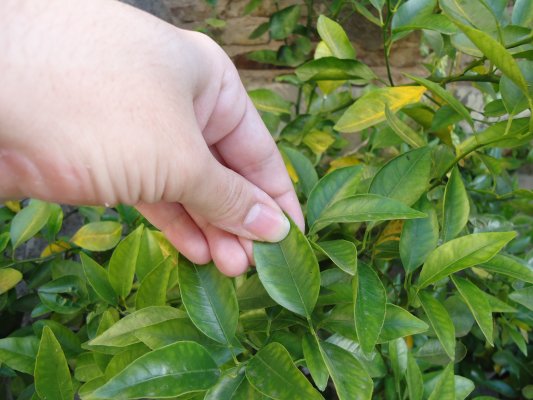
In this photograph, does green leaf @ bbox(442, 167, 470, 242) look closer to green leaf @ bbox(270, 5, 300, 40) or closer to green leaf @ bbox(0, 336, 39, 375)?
green leaf @ bbox(0, 336, 39, 375)

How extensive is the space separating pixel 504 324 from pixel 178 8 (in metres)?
1.20

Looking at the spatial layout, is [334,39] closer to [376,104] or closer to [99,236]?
[376,104]

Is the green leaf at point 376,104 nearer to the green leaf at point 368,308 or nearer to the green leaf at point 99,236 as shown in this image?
the green leaf at point 368,308

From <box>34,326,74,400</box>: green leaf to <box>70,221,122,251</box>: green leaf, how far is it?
0.87 feet

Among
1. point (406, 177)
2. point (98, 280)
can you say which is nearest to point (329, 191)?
point (406, 177)

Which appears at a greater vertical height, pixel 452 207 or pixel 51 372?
pixel 452 207

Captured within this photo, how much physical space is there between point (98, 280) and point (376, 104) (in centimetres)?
43

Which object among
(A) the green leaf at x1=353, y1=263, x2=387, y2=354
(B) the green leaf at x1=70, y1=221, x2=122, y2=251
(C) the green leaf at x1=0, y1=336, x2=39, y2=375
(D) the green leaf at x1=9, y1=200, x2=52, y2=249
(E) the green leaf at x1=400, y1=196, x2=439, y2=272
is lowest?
(C) the green leaf at x1=0, y1=336, x2=39, y2=375

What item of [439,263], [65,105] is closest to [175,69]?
[65,105]

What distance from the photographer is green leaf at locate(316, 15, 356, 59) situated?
75 cm

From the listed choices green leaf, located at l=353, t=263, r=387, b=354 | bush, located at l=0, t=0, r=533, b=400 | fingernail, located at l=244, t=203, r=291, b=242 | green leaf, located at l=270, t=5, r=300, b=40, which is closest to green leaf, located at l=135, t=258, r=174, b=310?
bush, located at l=0, t=0, r=533, b=400

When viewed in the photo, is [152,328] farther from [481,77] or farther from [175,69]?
[481,77]

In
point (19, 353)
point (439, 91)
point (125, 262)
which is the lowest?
point (19, 353)

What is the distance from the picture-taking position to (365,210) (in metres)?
0.51
